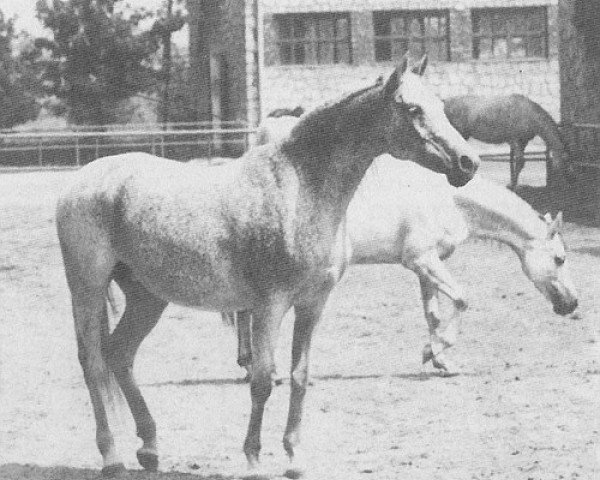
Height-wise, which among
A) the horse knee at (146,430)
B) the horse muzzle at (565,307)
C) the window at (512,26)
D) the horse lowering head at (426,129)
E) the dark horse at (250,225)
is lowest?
the horse muzzle at (565,307)

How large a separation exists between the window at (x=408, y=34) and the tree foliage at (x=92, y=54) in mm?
5597

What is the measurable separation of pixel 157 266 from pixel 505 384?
3.03 m

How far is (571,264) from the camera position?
13.6 metres

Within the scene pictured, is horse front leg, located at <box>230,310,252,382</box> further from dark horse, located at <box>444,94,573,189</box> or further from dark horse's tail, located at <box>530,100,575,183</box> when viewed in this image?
dark horse, located at <box>444,94,573,189</box>

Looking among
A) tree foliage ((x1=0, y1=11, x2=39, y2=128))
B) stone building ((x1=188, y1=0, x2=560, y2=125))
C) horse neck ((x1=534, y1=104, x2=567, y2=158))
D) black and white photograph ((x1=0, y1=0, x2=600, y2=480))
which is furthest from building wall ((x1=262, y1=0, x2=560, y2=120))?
black and white photograph ((x1=0, y1=0, x2=600, y2=480))

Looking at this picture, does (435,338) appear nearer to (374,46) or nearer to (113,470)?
(113,470)

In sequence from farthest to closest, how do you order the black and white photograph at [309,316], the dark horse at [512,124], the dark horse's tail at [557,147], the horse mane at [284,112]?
the dark horse at [512,124], the dark horse's tail at [557,147], the horse mane at [284,112], the black and white photograph at [309,316]

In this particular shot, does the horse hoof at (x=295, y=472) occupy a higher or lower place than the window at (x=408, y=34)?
lower

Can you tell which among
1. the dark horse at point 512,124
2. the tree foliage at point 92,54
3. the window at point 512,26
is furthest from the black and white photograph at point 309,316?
the window at point 512,26

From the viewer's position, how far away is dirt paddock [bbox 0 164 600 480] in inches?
252

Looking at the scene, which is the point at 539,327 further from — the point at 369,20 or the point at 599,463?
the point at 369,20

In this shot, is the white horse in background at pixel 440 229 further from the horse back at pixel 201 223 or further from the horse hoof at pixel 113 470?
the horse hoof at pixel 113 470

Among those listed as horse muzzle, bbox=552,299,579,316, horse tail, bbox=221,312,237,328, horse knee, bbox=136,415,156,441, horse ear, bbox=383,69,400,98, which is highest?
horse ear, bbox=383,69,400,98

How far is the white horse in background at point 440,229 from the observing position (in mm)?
9141
